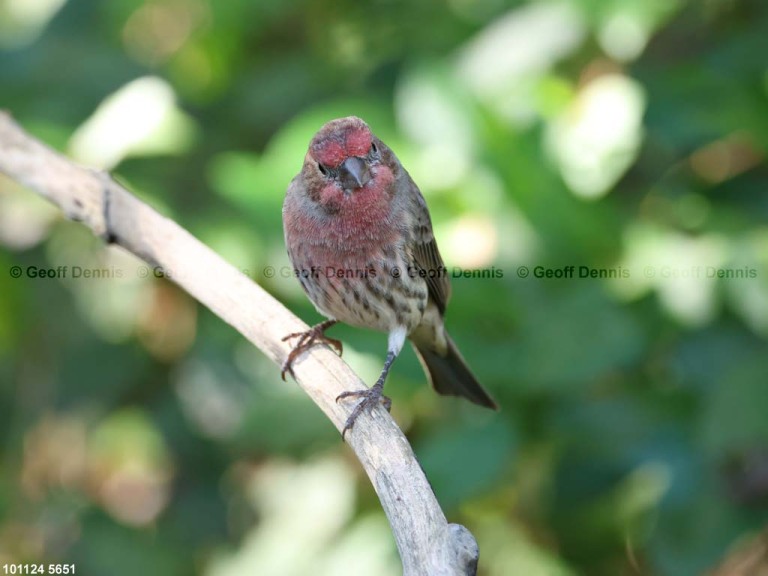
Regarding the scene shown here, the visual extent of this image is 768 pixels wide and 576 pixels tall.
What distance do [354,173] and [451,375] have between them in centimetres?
82

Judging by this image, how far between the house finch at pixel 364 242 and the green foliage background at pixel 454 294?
0.10m

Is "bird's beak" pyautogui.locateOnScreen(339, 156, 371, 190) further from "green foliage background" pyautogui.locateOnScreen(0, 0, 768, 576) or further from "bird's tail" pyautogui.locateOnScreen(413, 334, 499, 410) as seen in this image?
"bird's tail" pyautogui.locateOnScreen(413, 334, 499, 410)

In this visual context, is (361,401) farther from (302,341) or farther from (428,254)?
(428,254)

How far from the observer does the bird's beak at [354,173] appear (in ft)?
10.4

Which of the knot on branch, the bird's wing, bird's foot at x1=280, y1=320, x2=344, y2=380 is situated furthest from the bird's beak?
the knot on branch

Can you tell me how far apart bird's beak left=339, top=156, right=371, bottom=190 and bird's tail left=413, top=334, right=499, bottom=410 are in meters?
0.64

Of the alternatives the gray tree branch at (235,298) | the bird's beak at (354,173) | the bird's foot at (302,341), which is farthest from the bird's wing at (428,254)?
the gray tree branch at (235,298)

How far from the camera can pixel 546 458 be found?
3605 mm

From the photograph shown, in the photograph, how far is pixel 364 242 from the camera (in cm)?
333

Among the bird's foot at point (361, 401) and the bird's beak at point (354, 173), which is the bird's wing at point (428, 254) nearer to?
the bird's beak at point (354, 173)

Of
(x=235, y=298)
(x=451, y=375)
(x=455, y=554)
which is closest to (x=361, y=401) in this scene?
(x=235, y=298)

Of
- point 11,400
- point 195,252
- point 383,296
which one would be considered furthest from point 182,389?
point 195,252

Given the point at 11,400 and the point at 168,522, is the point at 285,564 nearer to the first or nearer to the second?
the point at 168,522

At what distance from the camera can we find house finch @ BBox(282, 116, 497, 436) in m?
3.19
